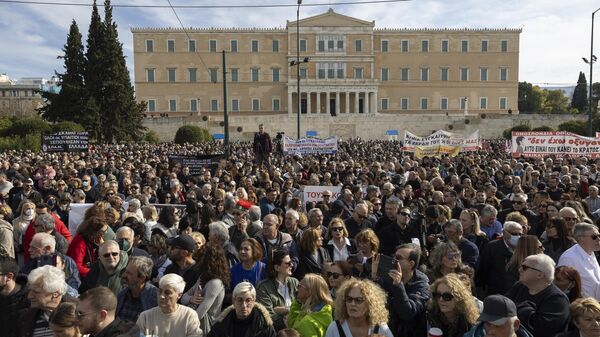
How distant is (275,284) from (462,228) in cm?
248

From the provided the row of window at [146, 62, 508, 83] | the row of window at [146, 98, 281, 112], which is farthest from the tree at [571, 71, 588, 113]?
the row of window at [146, 98, 281, 112]

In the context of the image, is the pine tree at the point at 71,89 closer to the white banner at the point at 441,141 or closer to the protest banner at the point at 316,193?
the white banner at the point at 441,141

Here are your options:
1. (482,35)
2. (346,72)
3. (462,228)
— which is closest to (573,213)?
(462,228)

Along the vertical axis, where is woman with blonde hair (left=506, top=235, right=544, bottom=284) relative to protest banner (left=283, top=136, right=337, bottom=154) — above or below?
below

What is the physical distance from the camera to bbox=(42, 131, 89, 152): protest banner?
16.7 meters

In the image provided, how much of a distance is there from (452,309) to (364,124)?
54.7 metres

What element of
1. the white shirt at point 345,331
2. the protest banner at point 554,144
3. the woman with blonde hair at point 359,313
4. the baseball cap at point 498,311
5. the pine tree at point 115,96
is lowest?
the white shirt at point 345,331

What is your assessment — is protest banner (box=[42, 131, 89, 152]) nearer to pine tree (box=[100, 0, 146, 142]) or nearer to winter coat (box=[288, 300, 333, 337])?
winter coat (box=[288, 300, 333, 337])

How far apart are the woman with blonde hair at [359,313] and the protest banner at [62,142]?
51.0ft

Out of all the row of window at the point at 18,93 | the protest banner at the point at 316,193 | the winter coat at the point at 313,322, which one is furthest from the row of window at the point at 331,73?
the winter coat at the point at 313,322

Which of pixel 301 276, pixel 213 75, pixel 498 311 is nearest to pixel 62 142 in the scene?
pixel 301 276

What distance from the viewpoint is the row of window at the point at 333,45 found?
64.9m

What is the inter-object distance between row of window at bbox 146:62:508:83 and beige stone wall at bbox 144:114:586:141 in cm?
1013

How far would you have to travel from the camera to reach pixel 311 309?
389cm
